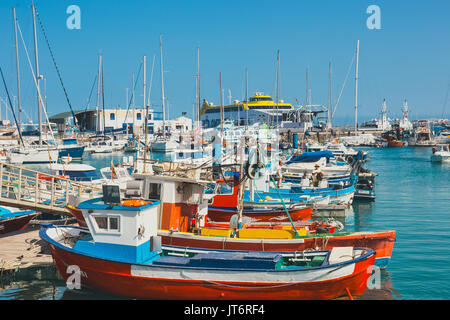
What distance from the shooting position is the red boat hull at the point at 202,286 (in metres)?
12.0

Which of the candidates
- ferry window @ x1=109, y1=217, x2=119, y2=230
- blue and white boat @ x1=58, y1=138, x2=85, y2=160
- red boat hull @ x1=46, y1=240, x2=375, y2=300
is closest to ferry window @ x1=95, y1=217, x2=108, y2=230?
ferry window @ x1=109, y1=217, x2=119, y2=230

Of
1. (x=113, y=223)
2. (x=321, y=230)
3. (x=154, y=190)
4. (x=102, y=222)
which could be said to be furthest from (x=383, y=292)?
(x=102, y=222)

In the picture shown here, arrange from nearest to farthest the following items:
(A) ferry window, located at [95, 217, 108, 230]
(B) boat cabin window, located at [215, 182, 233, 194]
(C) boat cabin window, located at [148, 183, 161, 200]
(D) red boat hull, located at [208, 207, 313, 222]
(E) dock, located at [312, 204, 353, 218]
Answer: (A) ferry window, located at [95, 217, 108, 230]
(C) boat cabin window, located at [148, 183, 161, 200]
(D) red boat hull, located at [208, 207, 313, 222]
(B) boat cabin window, located at [215, 182, 233, 194]
(E) dock, located at [312, 204, 353, 218]

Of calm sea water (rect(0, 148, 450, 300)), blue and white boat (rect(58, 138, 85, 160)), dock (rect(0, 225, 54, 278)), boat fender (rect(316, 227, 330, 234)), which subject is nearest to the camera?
calm sea water (rect(0, 148, 450, 300))

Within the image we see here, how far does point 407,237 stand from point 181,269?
13.4m

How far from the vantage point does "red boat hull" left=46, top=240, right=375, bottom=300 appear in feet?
39.3

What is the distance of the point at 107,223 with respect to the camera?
40.9ft

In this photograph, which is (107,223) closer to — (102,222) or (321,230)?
(102,222)

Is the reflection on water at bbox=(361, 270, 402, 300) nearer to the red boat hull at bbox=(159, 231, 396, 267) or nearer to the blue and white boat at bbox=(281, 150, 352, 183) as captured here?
the red boat hull at bbox=(159, 231, 396, 267)

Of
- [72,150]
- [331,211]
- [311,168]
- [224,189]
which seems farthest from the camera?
[72,150]

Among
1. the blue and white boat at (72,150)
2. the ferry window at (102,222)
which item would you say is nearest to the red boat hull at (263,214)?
the ferry window at (102,222)
